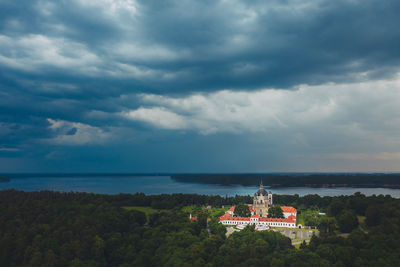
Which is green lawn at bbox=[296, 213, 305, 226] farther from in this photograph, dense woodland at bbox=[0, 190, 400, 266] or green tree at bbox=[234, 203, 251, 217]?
green tree at bbox=[234, 203, 251, 217]

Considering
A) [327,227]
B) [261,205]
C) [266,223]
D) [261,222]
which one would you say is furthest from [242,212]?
[327,227]

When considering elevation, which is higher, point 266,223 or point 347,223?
point 347,223

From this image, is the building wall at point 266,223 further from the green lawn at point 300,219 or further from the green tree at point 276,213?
the green tree at point 276,213

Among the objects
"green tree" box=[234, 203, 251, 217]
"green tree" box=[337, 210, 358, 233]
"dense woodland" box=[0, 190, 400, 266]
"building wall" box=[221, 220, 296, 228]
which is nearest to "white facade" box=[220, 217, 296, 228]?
"building wall" box=[221, 220, 296, 228]

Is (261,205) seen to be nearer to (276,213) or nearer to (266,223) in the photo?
(276,213)

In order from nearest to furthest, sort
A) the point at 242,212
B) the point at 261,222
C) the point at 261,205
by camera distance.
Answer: the point at 261,222
the point at 242,212
the point at 261,205

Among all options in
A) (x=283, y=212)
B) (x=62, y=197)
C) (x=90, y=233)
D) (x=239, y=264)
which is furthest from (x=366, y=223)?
(x=62, y=197)

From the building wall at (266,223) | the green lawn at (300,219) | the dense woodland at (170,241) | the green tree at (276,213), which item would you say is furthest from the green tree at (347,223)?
the green tree at (276,213)

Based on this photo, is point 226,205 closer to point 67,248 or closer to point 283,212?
point 283,212

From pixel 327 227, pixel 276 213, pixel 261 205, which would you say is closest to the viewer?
pixel 327 227
